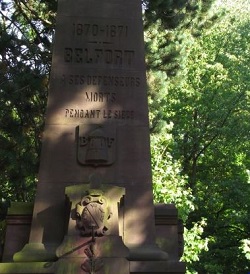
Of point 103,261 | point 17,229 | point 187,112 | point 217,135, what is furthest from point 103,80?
point 187,112

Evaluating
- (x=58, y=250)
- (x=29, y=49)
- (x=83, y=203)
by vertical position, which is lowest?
(x=58, y=250)

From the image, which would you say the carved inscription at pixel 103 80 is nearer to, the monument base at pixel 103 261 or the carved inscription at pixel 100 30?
the carved inscription at pixel 100 30

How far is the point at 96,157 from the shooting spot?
7.28 m

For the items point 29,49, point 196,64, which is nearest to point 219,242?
point 196,64

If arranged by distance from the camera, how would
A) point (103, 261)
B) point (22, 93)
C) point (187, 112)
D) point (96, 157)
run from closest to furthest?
point (103, 261)
point (96, 157)
point (22, 93)
point (187, 112)

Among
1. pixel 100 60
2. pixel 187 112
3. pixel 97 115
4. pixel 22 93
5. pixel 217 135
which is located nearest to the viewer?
pixel 97 115

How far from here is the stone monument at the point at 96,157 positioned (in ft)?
21.7

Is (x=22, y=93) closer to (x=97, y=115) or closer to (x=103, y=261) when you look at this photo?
(x=97, y=115)

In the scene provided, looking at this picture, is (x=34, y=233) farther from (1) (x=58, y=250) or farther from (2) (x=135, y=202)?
(2) (x=135, y=202)

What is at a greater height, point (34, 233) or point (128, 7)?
point (128, 7)

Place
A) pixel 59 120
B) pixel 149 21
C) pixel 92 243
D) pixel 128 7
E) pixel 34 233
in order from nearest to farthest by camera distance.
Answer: pixel 92 243
pixel 34 233
pixel 59 120
pixel 128 7
pixel 149 21

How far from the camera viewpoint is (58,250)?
258 inches

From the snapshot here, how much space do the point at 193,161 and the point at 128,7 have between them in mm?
15125

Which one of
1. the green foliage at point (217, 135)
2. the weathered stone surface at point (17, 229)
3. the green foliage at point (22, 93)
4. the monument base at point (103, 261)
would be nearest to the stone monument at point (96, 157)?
the monument base at point (103, 261)
